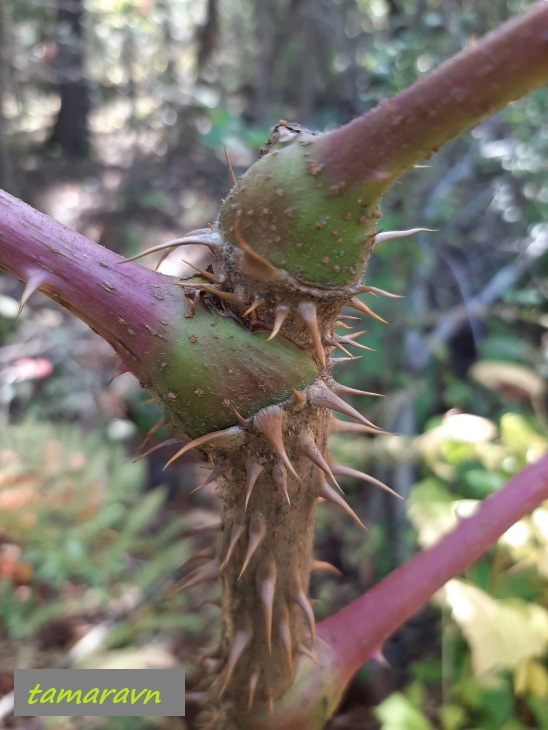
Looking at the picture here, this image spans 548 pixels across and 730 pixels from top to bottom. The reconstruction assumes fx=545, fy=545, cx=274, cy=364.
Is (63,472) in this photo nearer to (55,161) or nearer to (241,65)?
(55,161)

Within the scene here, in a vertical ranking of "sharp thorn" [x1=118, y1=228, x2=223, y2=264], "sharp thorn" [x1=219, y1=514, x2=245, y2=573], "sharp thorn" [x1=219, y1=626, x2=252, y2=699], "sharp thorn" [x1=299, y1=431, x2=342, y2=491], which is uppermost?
"sharp thorn" [x1=118, y1=228, x2=223, y2=264]

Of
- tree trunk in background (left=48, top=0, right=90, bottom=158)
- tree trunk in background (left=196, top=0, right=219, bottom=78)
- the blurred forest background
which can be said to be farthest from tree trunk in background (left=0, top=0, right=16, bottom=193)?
tree trunk in background (left=196, top=0, right=219, bottom=78)

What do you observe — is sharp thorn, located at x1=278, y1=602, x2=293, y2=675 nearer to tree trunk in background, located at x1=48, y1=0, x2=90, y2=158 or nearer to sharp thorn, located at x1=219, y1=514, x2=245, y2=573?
sharp thorn, located at x1=219, y1=514, x2=245, y2=573

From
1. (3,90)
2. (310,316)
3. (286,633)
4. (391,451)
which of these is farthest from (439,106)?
(3,90)

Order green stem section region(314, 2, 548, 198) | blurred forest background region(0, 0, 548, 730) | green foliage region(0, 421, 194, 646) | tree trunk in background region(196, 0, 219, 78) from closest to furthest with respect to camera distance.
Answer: green stem section region(314, 2, 548, 198), blurred forest background region(0, 0, 548, 730), green foliage region(0, 421, 194, 646), tree trunk in background region(196, 0, 219, 78)

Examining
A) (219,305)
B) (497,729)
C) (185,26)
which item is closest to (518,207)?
(497,729)

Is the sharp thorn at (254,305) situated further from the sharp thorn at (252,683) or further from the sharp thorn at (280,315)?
the sharp thorn at (252,683)

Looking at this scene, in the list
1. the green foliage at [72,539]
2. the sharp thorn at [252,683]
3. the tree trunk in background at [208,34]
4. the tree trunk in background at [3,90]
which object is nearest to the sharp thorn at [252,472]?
the sharp thorn at [252,683]
